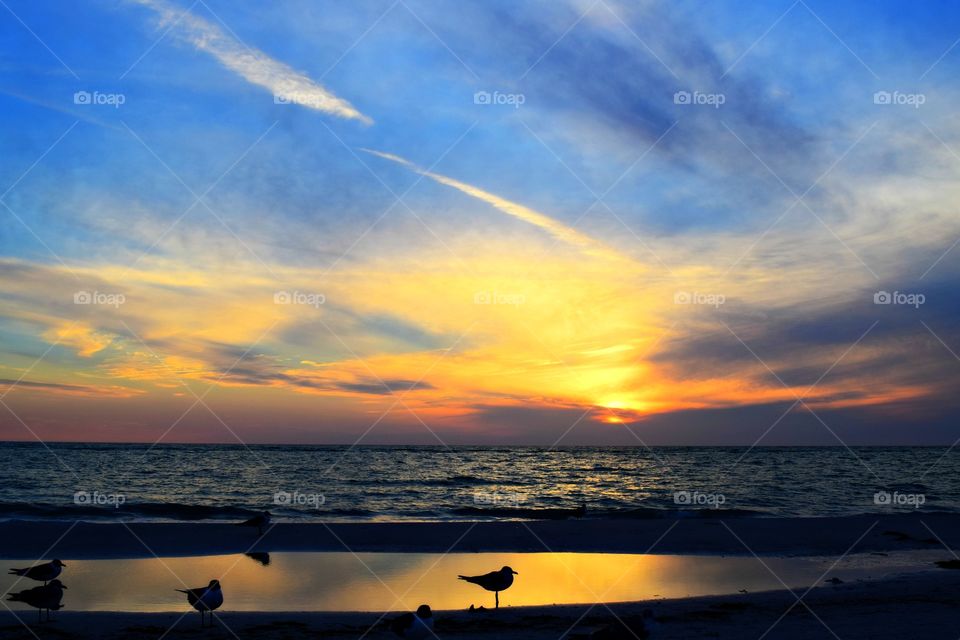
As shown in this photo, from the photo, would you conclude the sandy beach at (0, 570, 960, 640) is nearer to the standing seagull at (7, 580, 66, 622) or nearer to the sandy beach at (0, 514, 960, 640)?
the sandy beach at (0, 514, 960, 640)

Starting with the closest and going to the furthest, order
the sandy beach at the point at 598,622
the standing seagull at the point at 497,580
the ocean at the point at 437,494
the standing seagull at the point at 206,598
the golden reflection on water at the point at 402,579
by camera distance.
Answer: the sandy beach at the point at 598,622
the standing seagull at the point at 206,598
the standing seagull at the point at 497,580
the golden reflection on water at the point at 402,579
the ocean at the point at 437,494

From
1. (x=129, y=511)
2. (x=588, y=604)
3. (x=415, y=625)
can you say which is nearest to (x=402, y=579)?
(x=588, y=604)

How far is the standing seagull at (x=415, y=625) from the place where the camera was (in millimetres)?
9844

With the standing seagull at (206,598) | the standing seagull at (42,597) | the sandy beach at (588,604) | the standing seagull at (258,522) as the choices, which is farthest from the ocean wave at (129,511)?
the standing seagull at (206,598)

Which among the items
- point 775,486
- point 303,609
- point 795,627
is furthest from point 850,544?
point 775,486

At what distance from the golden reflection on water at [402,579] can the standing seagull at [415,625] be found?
2.53 metres

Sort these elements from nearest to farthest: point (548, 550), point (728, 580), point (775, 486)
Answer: point (728, 580), point (548, 550), point (775, 486)

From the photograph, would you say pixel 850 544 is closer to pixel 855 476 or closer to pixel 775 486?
Result: pixel 775 486

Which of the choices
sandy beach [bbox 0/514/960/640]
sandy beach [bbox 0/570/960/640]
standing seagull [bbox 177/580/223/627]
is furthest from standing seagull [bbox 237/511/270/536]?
standing seagull [bbox 177/580/223/627]

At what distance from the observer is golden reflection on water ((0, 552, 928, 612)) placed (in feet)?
43.3

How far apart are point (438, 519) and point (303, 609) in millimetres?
18285

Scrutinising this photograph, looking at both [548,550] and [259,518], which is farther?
[259,518]

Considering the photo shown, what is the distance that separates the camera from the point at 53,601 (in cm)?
1149

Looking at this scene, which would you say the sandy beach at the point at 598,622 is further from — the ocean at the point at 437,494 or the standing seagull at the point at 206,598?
the ocean at the point at 437,494
